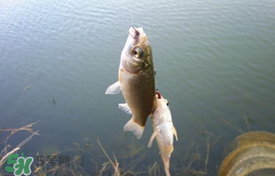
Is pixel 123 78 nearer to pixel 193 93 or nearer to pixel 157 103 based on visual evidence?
pixel 157 103

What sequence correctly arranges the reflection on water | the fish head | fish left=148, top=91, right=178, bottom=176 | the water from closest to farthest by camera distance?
the fish head < fish left=148, top=91, right=178, bottom=176 < the reflection on water < the water

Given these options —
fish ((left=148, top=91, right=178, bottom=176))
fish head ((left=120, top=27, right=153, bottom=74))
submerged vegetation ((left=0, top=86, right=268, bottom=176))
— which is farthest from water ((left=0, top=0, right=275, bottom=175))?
fish head ((left=120, top=27, right=153, bottom=74))


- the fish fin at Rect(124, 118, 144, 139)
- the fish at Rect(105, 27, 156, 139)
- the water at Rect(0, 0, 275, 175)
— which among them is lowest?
the water at Rect(0, 0, 275, 175)

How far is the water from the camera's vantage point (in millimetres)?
5176

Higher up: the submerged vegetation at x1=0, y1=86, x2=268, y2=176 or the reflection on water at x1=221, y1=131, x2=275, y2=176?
the reflection on water at x1=221, y1=131, x2=275, y2=176

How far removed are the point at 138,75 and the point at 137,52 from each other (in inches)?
6.5

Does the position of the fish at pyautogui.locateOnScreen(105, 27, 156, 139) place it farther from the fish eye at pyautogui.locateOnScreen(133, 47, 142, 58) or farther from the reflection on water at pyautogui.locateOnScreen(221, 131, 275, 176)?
the reflection on water at pyautogui.locateOnScreen(221, 131, 275, 176)

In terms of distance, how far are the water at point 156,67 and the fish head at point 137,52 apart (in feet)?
10.6

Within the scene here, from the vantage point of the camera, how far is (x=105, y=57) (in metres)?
6.97

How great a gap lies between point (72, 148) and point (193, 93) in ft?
9.61

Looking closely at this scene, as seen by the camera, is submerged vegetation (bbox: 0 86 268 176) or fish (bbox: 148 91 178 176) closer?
fish (bbox: 148 91 178 176)

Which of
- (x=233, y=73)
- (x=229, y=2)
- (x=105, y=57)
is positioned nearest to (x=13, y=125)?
(x=105, y=57)

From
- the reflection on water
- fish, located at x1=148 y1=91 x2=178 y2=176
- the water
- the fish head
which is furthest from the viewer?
the water

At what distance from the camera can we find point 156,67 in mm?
6512
